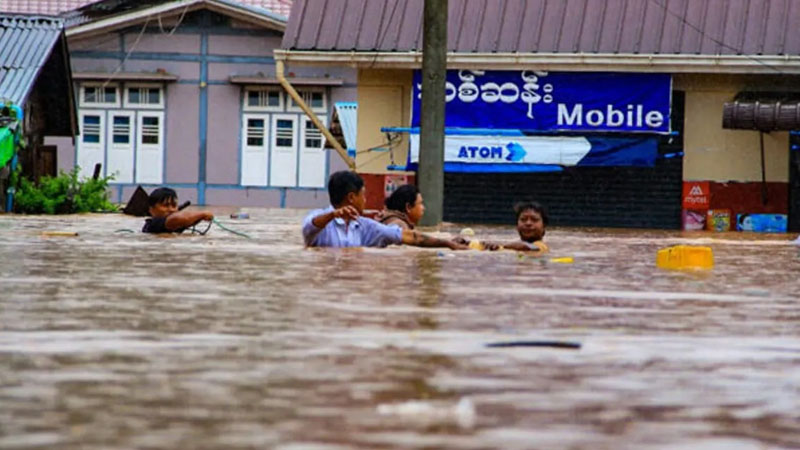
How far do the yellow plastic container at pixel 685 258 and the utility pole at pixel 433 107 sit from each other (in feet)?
30.4

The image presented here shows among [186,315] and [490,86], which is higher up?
[490,86]

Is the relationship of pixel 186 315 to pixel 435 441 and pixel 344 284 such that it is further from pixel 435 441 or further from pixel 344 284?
pixel 435 441

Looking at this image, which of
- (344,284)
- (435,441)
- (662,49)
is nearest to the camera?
(435,441)

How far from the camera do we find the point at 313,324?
19.3 ft

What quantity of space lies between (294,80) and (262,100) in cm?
137

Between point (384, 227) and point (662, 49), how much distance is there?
1338 centimetres

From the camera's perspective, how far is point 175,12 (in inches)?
1458

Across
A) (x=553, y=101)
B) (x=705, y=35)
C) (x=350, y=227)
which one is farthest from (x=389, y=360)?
(x=553, y=101)

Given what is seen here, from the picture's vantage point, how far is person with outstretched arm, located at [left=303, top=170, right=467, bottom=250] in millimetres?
11414

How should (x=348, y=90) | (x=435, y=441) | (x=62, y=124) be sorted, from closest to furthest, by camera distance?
1. (x=435, y=441)
2. (x=62, y=124)
3. (x=348, y=90)

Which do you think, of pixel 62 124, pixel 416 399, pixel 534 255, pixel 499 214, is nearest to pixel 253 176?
pixel 62 124

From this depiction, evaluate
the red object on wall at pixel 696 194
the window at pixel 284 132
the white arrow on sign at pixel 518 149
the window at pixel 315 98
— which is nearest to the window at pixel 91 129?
the window at pixel 284 132

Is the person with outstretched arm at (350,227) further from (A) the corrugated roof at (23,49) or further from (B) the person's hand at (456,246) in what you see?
(A) the corrugated roof at (23,49)

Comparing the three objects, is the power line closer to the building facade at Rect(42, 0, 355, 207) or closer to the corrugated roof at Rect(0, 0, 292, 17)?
the building facade at Rect(42, 0, 355, 207)
